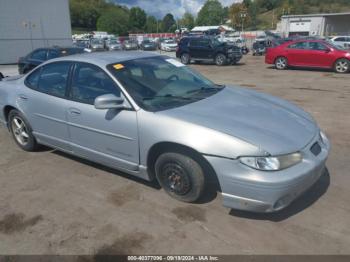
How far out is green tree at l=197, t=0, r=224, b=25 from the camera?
139125 millimetres

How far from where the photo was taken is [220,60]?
63.7ft

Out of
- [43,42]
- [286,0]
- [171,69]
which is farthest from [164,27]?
[171,69]

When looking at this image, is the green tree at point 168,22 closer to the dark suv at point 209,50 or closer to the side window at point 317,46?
the dark suv at point 209,50

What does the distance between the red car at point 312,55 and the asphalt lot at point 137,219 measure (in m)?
11.6

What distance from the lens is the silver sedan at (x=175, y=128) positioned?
2.79 m

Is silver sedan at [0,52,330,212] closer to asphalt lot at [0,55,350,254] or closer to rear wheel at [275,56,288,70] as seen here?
asphalt lot at [0,55,350,254]

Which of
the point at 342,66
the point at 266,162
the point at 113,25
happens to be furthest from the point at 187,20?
the point at 266,162

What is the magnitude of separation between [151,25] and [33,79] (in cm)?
13675

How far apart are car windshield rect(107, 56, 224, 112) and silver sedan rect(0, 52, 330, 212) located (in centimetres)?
1

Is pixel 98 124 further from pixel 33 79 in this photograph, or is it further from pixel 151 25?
pixel 151 25

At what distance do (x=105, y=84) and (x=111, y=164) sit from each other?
3.08 feet

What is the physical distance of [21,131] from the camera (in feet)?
16.1

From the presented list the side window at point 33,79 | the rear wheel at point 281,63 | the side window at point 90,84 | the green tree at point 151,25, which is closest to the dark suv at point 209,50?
the rear wheel at point 281,63

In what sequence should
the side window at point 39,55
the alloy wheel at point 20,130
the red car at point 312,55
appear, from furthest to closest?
the red car at point 312,55 < the side window at point 39,55 < the alloy wheel at point 20,130
